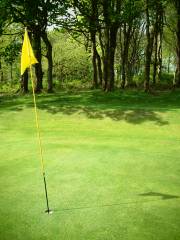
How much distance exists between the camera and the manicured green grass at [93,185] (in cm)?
717

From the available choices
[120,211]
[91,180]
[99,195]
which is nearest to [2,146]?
[91,180]

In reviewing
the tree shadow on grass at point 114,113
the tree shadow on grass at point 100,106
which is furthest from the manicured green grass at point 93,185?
the tree shadow on grass at point 100,106

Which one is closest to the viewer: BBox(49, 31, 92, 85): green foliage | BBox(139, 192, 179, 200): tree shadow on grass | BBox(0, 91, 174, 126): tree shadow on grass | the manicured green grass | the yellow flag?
the manicured green grass

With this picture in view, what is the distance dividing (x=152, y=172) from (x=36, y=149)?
17.2 feet

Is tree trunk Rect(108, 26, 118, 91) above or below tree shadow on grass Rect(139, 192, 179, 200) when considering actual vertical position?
above

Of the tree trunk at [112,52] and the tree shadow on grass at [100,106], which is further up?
the tree trunk at [112,52]

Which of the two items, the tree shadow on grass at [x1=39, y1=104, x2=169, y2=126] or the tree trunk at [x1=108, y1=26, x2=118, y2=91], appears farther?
the tree trunk at [x1=108, y1=26, x2=118, y2=91]

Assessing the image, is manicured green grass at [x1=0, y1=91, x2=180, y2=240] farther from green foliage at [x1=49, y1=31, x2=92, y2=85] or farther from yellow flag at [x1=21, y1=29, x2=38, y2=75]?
green foliage at [x1=49, y1=31, x2=92, y2=85]

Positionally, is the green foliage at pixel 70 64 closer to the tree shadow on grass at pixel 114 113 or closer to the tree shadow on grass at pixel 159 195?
the tree shadow on grass at pixel 114 113

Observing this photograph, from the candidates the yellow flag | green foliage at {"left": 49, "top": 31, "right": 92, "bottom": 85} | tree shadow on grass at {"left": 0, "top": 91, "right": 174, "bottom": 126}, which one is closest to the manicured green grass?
tree shadow on grass at {"left": 0, "top": 91, "right": 174, "bottom": 126}

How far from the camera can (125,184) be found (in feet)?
31.1

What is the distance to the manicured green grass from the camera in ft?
23.5

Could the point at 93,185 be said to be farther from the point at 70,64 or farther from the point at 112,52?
the point at 70,64

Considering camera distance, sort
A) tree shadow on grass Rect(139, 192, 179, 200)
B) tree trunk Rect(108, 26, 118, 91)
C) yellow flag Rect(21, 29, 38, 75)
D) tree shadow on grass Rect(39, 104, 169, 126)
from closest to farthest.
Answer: yellow flag Rect(21, 29, 38, 75) < tree shadow on grass Rect(139, 192, 179, 200) < tree shadow on grass Rect(39, 104, 169, 126) < tree trunk Rect(108, 26, 118, 91)
